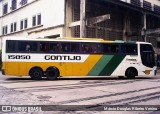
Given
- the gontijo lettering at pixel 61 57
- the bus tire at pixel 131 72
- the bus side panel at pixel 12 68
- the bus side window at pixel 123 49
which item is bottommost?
the bus tire at pixel 131 72

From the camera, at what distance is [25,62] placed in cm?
1597

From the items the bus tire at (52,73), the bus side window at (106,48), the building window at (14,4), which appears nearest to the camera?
the bus tire at (52,73)

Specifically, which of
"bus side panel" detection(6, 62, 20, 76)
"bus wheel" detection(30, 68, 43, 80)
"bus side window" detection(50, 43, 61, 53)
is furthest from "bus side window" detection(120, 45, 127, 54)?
"bus side panel" detection(6, 62, 20, 76)

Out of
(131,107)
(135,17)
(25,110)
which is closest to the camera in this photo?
(25,110)

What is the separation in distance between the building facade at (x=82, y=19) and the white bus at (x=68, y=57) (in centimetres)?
552

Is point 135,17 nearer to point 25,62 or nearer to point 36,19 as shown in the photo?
point 36,19

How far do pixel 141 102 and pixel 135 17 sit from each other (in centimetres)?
2672

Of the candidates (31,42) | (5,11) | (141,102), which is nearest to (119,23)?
(31,42)

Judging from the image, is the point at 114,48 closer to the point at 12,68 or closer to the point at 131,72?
the point at 131,72

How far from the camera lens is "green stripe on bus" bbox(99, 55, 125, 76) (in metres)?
16.9

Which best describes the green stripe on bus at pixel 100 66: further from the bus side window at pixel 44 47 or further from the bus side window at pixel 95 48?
the bus side window at pixel 44 47

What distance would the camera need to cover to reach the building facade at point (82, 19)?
2580cm

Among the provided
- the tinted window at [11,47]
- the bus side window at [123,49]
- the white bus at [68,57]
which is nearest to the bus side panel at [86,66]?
the white bus at [68,57]

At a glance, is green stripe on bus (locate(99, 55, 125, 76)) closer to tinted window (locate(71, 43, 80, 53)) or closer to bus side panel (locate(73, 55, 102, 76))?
bus side panel (locate(73, 55, 102, 76))
